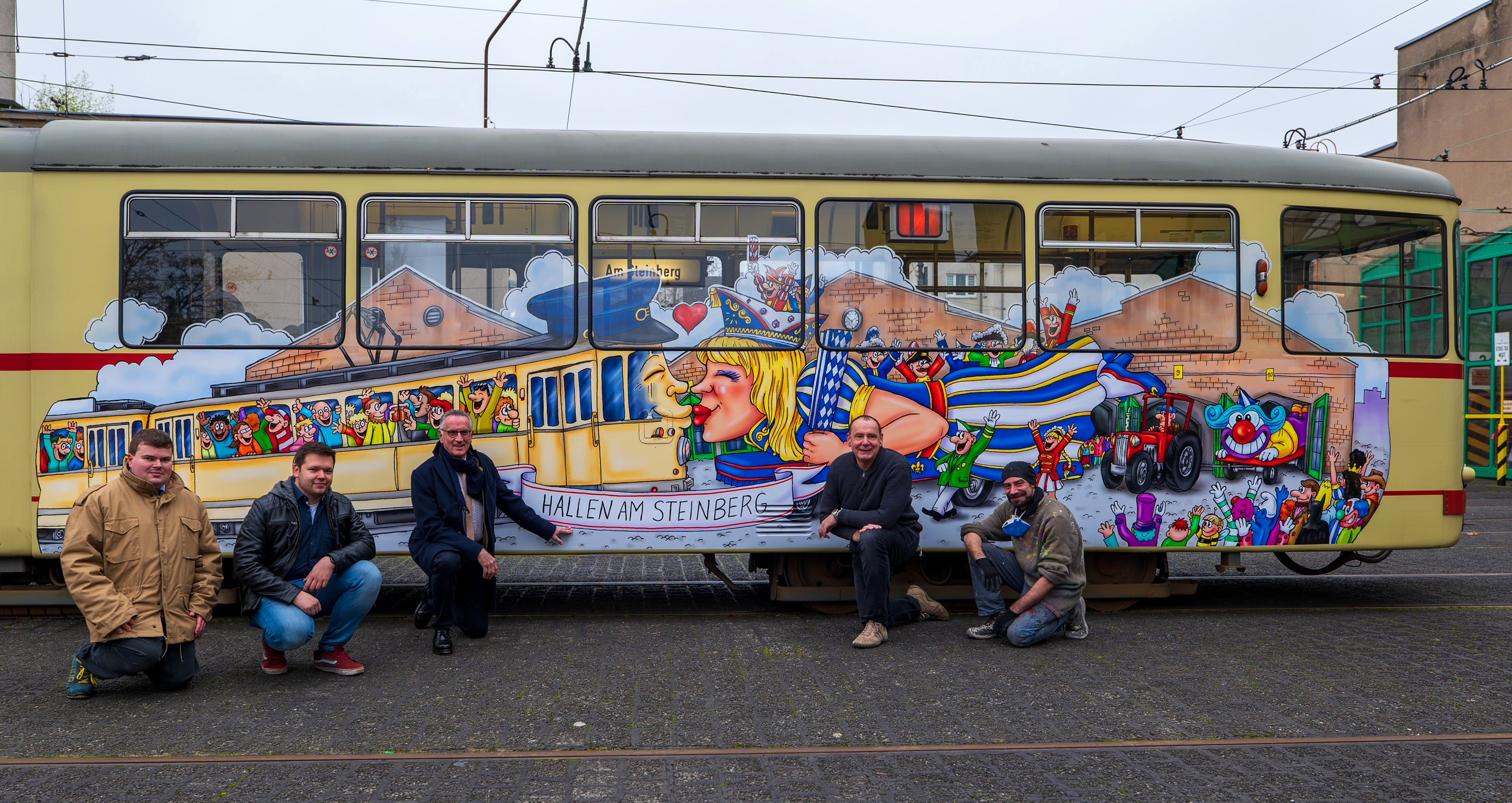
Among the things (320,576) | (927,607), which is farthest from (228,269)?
(927,607)

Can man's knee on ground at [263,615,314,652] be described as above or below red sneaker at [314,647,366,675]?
above

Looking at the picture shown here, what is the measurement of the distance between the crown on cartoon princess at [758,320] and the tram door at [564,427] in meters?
0.98

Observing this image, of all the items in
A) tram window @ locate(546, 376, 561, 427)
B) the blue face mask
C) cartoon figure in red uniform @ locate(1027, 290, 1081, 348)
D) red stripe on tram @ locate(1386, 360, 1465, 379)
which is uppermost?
cartoon figure in red uniform @ locate(1027, 290, 1081, 348)

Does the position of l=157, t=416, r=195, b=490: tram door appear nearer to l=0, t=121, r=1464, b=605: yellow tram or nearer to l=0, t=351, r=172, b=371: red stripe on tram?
l=0, t=121, r=1464, b=605: yellow tram

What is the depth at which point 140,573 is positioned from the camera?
5.56 meters

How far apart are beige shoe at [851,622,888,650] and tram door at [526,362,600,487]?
2.04 m

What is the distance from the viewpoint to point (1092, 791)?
430 cm

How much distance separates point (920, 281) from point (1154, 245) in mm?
1694

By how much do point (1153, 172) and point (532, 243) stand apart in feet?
14.3

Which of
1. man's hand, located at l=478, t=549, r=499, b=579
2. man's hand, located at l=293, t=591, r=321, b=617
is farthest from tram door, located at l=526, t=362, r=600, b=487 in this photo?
man's hand, located at l=293, t=591, r=321, b=617

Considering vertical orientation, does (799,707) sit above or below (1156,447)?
below

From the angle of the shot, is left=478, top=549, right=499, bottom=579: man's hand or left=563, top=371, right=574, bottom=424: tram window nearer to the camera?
left=478, top=549, right=499, bottom=579: man's hand

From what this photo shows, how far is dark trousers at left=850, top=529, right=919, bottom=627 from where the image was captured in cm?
701

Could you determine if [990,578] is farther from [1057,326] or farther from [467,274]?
[467,274]
